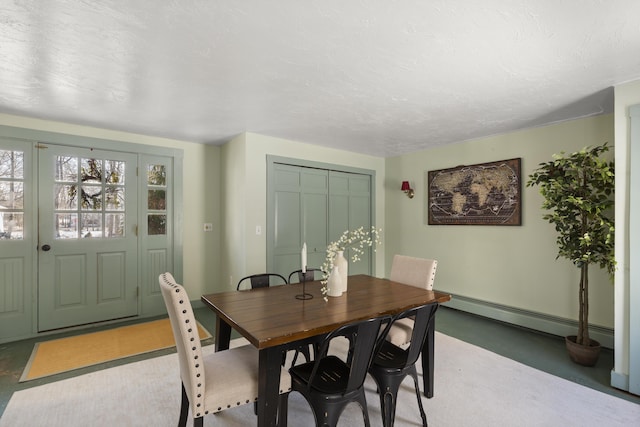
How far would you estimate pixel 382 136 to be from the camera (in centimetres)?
399

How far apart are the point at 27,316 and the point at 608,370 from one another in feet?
18.5

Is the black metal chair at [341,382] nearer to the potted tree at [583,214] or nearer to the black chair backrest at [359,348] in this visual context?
the black chair backrest at [359,348]

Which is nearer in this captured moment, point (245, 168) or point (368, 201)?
point (245, 168)

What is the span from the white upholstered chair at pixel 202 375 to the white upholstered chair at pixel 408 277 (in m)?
0.98

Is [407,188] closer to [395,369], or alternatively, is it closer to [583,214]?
[583,214]

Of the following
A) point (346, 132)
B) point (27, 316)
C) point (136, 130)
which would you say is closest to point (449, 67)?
point (346, 132)

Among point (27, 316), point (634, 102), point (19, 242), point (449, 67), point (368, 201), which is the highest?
point (449, 67)

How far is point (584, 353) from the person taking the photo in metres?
2.73

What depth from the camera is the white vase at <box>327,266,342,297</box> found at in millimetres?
2253

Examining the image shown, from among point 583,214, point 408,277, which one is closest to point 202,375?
point 408,277

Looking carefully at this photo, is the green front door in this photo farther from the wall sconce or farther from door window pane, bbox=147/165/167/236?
the wall sconce

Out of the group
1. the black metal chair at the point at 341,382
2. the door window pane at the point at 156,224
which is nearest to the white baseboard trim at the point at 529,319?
the black metal chair at the point at 341,382

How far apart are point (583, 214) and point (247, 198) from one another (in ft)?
11.2

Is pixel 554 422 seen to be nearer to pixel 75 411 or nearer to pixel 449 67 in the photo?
pixel 449 67
